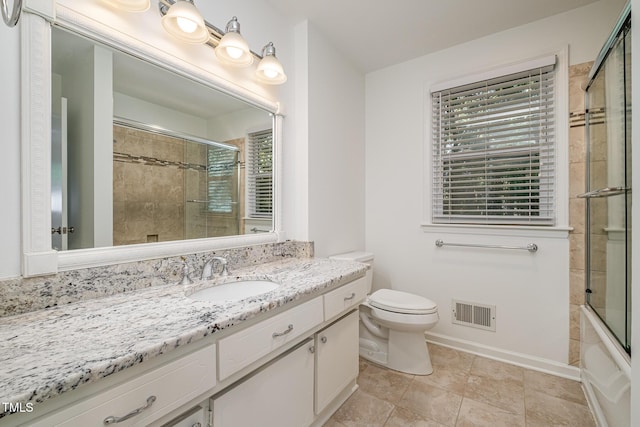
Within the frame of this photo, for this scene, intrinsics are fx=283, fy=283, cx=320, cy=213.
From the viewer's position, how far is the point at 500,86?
216 cm

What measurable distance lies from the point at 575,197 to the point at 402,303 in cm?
136

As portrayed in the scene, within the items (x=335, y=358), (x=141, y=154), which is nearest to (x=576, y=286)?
(x=335, y=358)

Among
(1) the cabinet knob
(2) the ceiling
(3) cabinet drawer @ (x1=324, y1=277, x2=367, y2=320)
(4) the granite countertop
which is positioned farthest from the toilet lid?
(2) the ceiling

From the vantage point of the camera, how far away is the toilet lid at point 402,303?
1.88 meters

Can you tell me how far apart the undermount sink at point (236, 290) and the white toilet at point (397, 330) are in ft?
3.06

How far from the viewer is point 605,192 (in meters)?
1.51

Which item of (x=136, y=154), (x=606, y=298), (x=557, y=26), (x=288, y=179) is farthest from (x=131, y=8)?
(x=606, y=298)

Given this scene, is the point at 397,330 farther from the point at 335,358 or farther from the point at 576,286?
the point at 576,286

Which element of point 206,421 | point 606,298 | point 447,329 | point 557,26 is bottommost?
point 447,329

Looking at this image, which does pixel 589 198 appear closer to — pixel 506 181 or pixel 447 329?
pixel 506 181

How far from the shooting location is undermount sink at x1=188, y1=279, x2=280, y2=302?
1305 millimetres

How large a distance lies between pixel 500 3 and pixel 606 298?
1902mm

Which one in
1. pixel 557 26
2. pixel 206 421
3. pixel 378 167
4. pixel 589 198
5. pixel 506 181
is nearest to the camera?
pixel 206 421

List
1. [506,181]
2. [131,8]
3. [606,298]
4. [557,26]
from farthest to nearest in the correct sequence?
[506,181] < [557,26] < [606,298] < [131,8]
